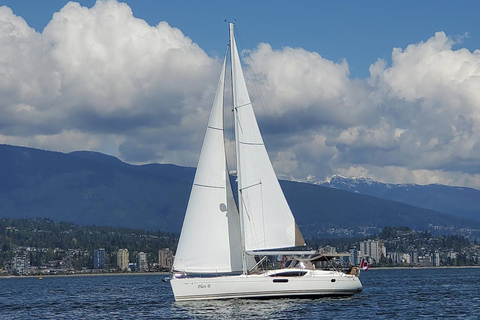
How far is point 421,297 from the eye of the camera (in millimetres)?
74812

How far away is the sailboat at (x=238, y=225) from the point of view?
195ft

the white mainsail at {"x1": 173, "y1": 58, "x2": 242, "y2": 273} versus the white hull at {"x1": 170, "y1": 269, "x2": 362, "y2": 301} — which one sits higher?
the white mainsail at {"x1": 173, "y1": 58, "x2": 242, "y2": 273}

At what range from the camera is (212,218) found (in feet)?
198

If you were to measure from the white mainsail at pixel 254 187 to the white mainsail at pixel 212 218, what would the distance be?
143 cm

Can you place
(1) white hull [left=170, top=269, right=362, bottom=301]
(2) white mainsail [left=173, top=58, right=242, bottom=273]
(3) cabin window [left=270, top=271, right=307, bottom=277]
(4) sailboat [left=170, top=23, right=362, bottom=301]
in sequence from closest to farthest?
(1) white hull [left=170, top=269, right=362, bottom=301], (4) sailboat [left=170, top=23, right=362, bottom=301], (2) white mainsail [left=173, top=58, right=242, bottom=273], (3) cabin window [left=270, top=271, right=307, bottom=277]

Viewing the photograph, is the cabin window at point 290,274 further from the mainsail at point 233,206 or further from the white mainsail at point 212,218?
the white mainsail at point 212,218

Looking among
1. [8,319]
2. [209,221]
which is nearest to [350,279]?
[209,221]

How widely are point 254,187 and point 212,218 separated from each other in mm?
3759

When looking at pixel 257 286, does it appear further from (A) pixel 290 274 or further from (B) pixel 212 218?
(B) pixel 212 218

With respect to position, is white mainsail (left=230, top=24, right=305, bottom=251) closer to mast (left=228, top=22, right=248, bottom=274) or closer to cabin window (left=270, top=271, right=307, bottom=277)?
mast (left=228, top=22, right=248, bottom=274)

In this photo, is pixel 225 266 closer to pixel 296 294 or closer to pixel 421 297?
pixel 296 294

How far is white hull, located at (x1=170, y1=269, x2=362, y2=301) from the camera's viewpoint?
59094mm

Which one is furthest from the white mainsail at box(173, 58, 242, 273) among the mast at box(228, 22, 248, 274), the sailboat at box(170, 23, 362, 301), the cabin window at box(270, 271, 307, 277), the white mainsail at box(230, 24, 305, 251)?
the cabin window at box(270, 271, 307, 277)

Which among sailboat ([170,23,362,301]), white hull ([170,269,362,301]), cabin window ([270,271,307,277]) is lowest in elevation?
white hull ([170,269,362,301])
